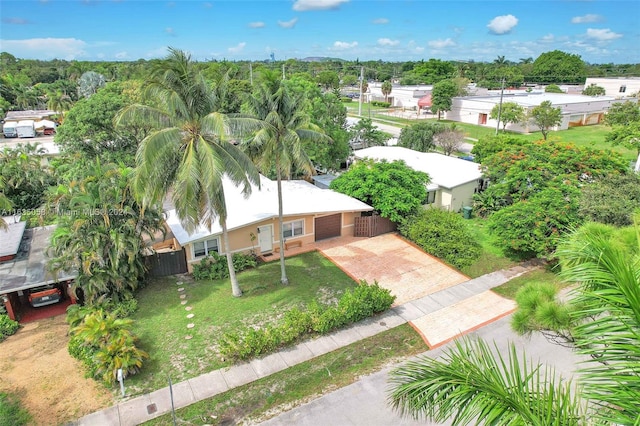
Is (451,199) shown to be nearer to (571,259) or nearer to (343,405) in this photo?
(343,405)

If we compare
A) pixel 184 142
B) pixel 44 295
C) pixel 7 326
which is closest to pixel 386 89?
pixel 184 142

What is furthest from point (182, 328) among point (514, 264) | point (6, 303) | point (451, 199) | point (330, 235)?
point (451, 199)

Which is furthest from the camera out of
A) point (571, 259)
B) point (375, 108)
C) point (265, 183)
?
point (375, 108)

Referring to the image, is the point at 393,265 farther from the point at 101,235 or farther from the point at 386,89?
the point at 386,89

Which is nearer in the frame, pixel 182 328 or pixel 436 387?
pixel 436 387

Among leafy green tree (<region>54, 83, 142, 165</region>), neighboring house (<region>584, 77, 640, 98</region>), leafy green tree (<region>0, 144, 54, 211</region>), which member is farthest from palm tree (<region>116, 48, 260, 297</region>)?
A: neighboring house (<region>584, 77, 640, 98</region>)

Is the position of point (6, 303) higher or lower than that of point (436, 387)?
lower

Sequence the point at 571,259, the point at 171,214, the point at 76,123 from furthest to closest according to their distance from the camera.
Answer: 1. the point at 76,123
2. the point at 171,214
3. the point at 571,259

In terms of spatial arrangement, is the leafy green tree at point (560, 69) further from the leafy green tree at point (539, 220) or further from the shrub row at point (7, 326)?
the shrub row at point (7, 326)
